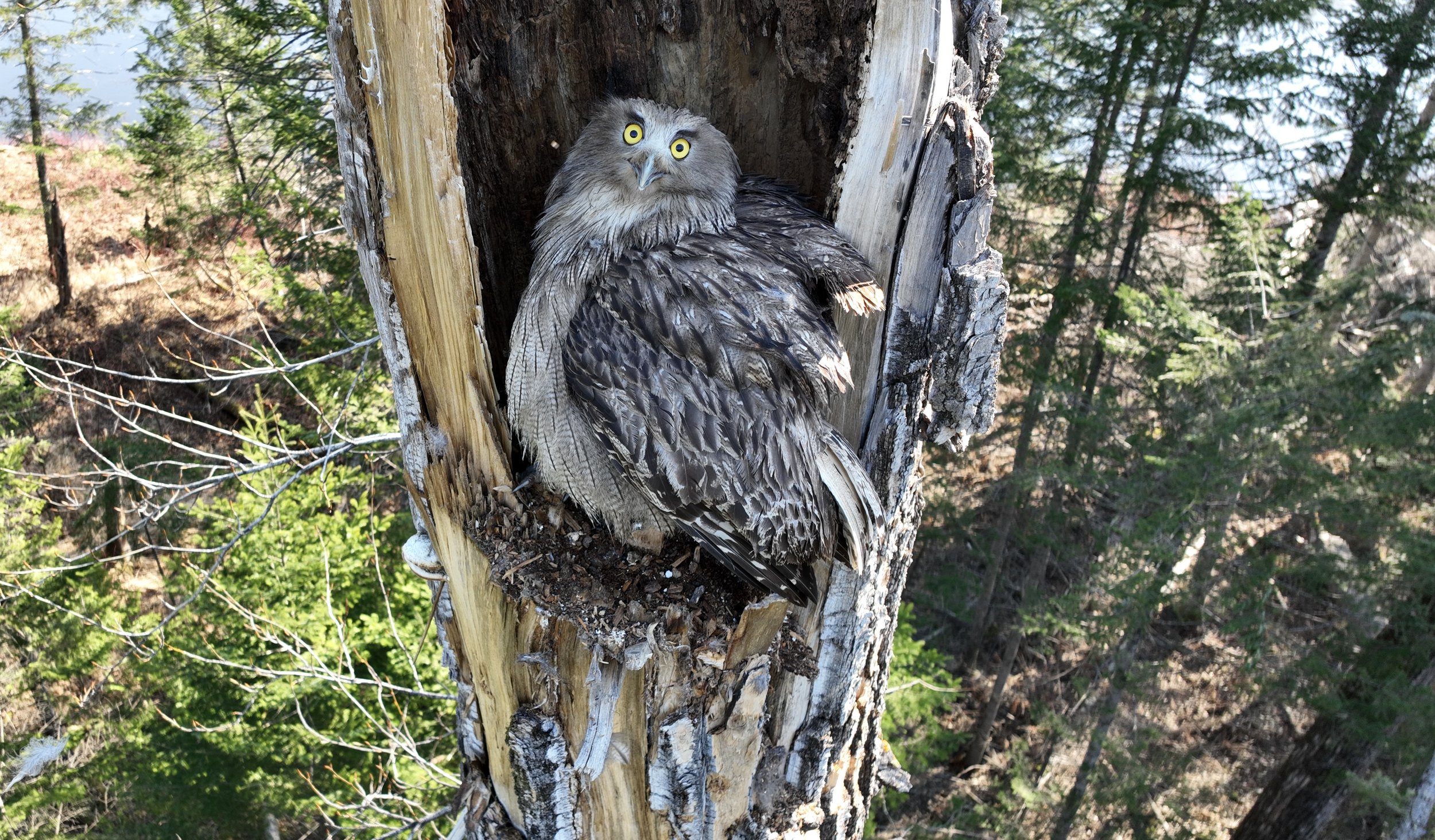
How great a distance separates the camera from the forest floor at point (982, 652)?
12148 mm

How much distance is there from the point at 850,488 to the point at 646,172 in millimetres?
1114

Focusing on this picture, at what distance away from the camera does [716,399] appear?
8.04ft

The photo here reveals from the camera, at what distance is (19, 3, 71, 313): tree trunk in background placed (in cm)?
1414

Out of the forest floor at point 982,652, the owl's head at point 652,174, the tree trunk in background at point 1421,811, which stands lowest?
the forest floor at point 982,652

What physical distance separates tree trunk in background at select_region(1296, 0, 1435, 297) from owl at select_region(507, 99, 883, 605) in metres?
10.0

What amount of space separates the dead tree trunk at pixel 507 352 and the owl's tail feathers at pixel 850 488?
0.43 ft

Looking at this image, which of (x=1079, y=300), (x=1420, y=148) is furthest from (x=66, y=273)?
(x=1420, y=148)

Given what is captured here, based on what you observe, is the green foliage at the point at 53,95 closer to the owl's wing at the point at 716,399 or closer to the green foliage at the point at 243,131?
the green foliage at the point at 243,131

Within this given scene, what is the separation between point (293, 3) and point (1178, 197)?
37.6ft

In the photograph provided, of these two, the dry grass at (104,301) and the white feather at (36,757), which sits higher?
the dry grass at (104,301)

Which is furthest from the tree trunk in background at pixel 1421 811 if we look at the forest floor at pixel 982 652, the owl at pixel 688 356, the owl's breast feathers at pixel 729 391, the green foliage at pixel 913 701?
the owl's breast feathers at pixel 729 391

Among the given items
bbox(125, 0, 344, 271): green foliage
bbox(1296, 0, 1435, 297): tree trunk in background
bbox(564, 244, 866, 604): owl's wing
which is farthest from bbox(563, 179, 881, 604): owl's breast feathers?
bbox(1296, 0, 1435, 297): tree trunk in background

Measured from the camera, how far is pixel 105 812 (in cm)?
1053

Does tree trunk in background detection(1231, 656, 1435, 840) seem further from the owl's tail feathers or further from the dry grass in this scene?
the dry grass
